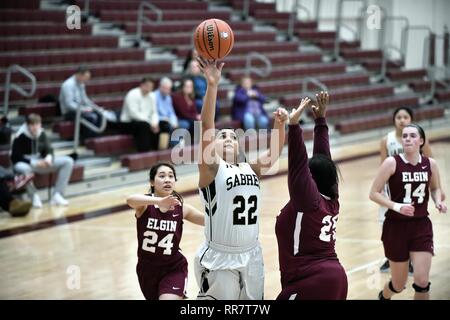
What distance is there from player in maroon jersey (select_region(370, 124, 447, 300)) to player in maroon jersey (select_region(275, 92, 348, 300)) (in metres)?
1.73

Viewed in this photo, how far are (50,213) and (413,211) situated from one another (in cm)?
585

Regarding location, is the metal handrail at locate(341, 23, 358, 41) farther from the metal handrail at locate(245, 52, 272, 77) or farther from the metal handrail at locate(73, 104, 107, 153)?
the metal handrail at locate(73, 104, 107, 153)

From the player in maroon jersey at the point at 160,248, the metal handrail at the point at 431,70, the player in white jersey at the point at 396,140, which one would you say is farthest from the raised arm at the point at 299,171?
the metal handrail at the point at 431,70

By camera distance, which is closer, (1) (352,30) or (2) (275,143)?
(2) (275,143)

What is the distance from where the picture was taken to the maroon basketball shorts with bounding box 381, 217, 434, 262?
649 centimetres

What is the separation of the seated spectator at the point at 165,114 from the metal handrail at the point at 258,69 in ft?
10.7

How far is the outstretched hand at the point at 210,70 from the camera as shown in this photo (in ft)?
14.8

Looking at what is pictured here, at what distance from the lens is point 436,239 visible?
9.30 m

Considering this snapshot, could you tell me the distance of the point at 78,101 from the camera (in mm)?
12367

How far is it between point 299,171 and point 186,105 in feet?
30.1

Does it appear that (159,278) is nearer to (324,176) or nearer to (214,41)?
(324,176)

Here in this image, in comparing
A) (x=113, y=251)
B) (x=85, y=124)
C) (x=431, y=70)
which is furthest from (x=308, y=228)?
(x=431, y=70)

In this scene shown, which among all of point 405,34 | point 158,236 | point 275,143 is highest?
point 405,34

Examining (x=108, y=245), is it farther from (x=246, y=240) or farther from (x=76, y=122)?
(x=246, y=240)
